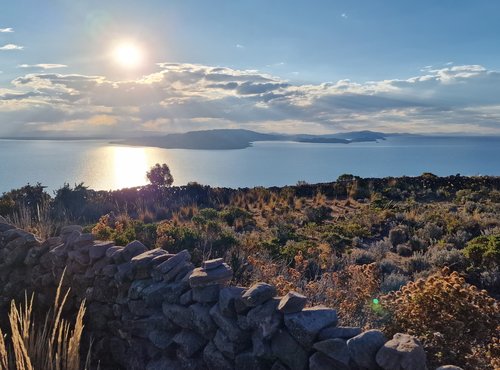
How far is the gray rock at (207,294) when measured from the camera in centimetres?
461

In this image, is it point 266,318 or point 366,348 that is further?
point 266,318

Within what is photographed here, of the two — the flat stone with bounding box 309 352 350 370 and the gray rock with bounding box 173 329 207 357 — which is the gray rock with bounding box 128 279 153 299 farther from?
the flat stone with bounding box 309 352 350 370

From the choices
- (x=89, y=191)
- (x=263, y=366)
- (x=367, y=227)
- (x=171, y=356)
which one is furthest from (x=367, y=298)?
(x=89, y=191)

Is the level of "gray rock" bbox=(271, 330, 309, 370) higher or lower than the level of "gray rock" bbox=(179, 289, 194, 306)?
lower

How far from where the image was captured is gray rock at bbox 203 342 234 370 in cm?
425

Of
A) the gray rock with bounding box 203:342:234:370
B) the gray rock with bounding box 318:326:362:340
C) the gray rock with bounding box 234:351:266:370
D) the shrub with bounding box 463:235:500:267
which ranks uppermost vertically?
the gray rock with bounding box 318:326:362:340

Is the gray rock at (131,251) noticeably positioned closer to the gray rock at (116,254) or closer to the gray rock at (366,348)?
the gray rock at (116,254)

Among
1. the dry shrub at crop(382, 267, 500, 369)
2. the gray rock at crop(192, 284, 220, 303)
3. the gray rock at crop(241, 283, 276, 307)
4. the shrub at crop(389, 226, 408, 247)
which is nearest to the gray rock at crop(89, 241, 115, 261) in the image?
the gray rock at crop(192, 284, 220, 303)

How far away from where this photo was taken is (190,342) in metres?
4.61

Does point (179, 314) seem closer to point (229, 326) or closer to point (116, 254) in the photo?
point (229, 326)

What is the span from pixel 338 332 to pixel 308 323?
25cm

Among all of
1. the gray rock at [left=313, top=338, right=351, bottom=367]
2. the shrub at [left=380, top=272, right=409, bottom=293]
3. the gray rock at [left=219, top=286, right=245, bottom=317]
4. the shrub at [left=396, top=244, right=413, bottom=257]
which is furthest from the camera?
the shrub at [left=396, top=244, right=413, bottom=257]

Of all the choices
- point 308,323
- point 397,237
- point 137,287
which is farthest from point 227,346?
point 397,237

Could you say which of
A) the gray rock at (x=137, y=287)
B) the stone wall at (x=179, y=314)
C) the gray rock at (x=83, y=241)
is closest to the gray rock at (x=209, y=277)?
the stone wall at (x=179, y=314)
